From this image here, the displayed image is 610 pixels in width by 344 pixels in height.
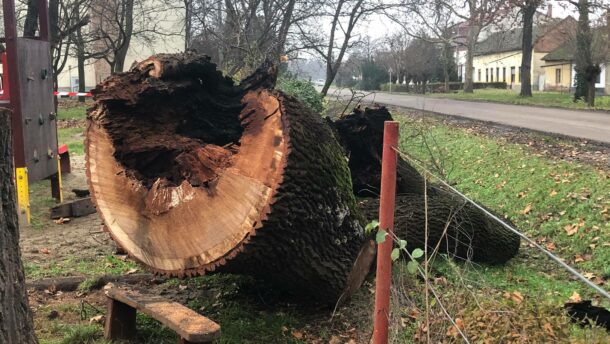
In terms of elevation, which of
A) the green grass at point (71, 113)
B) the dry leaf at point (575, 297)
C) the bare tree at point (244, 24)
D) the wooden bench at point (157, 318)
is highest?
the bare tree at point (244, 24)

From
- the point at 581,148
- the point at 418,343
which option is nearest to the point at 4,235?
the point at 418,343

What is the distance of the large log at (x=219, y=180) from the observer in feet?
11.5

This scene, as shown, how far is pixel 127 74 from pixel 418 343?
2.66 meters

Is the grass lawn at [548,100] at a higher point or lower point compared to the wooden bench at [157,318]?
higher

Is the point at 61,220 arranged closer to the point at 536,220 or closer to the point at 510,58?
the point at 536,220

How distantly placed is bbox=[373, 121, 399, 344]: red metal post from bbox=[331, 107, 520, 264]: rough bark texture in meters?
2.15

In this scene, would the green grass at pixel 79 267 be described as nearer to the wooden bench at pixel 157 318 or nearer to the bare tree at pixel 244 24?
the wooden bench at pixel 157 318

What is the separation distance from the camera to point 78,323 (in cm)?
402

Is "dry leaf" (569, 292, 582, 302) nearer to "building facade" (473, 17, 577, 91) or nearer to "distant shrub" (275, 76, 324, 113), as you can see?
"distant shrub" (275, 76, 324, 113)

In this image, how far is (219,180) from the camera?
11.9 ft

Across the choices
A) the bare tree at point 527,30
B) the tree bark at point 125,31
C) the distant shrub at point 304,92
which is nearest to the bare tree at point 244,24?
the distant shrub at point 304,92

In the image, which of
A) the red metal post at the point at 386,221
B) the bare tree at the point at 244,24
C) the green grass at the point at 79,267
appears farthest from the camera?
the bare tree at the point at 244,24

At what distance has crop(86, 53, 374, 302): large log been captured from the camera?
350 centimetres

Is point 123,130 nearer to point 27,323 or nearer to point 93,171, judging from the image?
point 93,171
